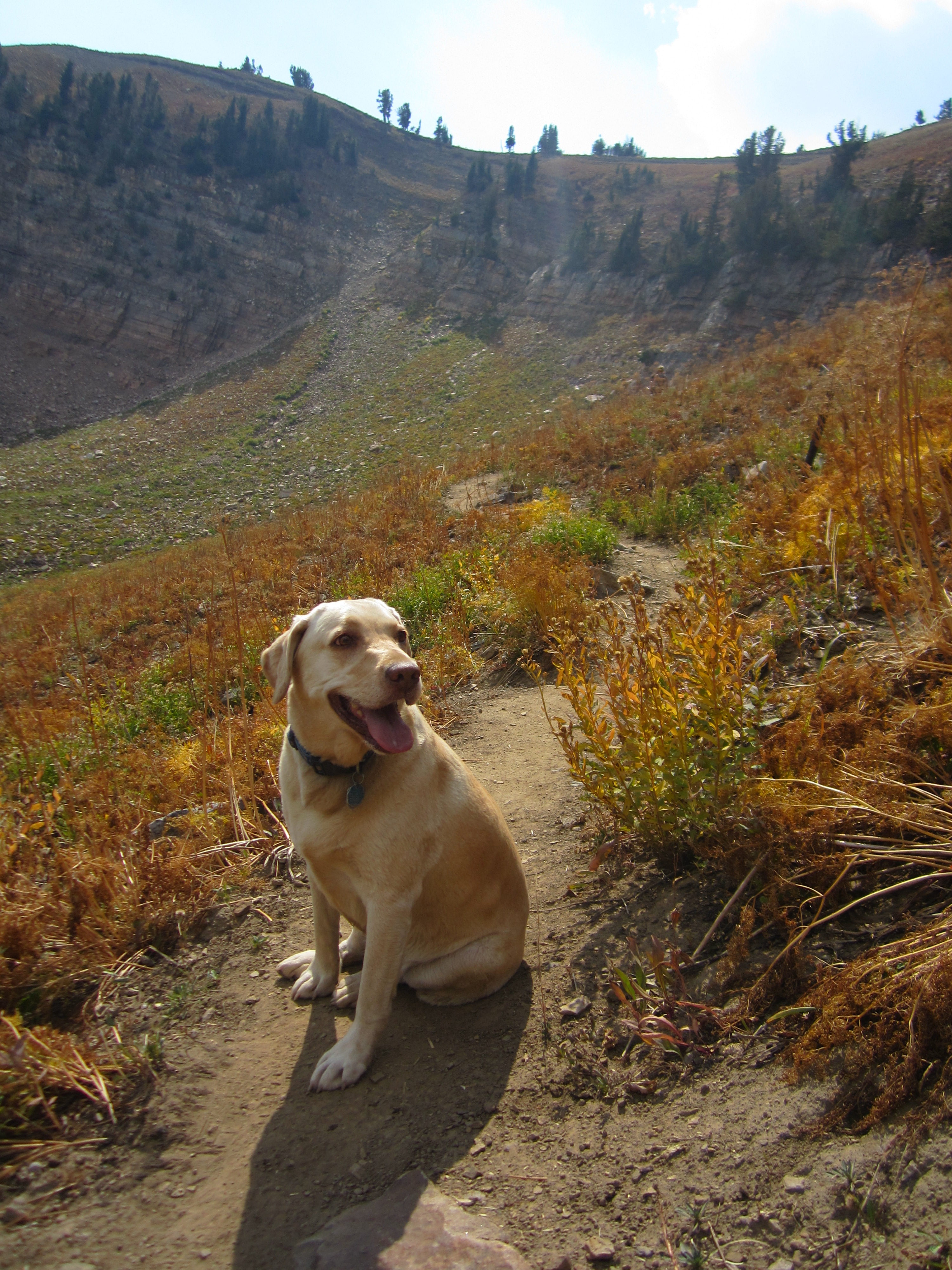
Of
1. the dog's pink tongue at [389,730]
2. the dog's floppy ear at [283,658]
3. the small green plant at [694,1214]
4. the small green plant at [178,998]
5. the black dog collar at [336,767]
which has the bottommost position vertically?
the small green plant at [178,998]

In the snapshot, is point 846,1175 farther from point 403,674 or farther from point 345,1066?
point 403,674

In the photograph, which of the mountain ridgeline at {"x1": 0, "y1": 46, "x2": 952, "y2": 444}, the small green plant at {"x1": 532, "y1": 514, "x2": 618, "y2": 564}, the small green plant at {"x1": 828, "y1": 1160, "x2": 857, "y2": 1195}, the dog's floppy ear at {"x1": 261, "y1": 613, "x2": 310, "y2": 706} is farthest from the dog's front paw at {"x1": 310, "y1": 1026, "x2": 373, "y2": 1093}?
the mountain ridgeline at {"x1": 0, "y1": 46, "x2": 952, "y2": 444}

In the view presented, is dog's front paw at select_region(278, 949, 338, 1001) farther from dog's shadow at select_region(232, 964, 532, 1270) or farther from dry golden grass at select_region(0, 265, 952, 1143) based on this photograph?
dry golden grass at select_region(0, 265, 952, 1143)

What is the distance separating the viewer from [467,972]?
284cm

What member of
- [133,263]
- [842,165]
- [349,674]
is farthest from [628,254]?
[349,674]

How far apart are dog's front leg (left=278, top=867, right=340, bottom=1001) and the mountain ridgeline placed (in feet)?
100

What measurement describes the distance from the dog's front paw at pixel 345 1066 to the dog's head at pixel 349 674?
3.53ft

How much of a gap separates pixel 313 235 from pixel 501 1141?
178 ft

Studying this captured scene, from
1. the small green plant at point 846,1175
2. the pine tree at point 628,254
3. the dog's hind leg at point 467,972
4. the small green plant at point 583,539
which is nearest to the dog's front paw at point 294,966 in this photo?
the dog's hind leg at point 467,972

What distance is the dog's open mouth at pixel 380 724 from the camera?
248 cm

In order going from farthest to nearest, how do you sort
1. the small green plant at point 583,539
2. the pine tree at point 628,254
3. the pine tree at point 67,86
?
the pine tree at point 67,86, the pine tree at point 628,254, the small green plant at point 583,539

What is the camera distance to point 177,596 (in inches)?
476

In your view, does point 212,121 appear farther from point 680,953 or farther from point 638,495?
point 680,953

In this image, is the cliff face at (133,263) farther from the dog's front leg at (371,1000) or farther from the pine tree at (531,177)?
the dog's front leg at (371,1000)
